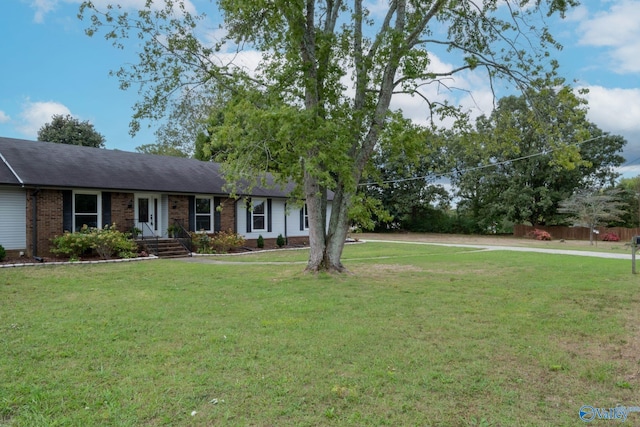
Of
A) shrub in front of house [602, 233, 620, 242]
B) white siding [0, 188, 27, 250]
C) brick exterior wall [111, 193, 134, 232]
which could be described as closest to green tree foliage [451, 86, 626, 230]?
shrub in front of house [602, 233, 620, 242]

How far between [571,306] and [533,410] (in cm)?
A: 457

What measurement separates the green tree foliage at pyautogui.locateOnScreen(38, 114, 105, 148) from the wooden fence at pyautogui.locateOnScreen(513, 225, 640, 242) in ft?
118

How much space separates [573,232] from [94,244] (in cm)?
3384

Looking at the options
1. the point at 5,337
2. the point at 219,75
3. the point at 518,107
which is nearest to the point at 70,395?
the point at 5,337

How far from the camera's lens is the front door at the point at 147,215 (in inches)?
641

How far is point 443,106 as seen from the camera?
11633 millimetres

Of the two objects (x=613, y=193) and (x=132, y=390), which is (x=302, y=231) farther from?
(x=613, y=193)

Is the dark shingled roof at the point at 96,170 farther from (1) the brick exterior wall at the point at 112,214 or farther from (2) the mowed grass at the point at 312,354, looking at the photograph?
(2) the mowed grass at the point at 312,354

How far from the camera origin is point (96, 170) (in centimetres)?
1549

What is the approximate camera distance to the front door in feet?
53.5

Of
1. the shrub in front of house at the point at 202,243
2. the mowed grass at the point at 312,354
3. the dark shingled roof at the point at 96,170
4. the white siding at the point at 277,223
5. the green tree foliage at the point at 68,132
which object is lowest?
the mowed grass at the point at 312,354

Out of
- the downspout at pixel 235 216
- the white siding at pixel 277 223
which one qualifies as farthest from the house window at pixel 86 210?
the white siding at pixel 277 223

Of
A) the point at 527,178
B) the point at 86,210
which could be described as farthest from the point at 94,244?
the point at 527,178

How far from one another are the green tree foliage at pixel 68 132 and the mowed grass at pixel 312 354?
2695cm
